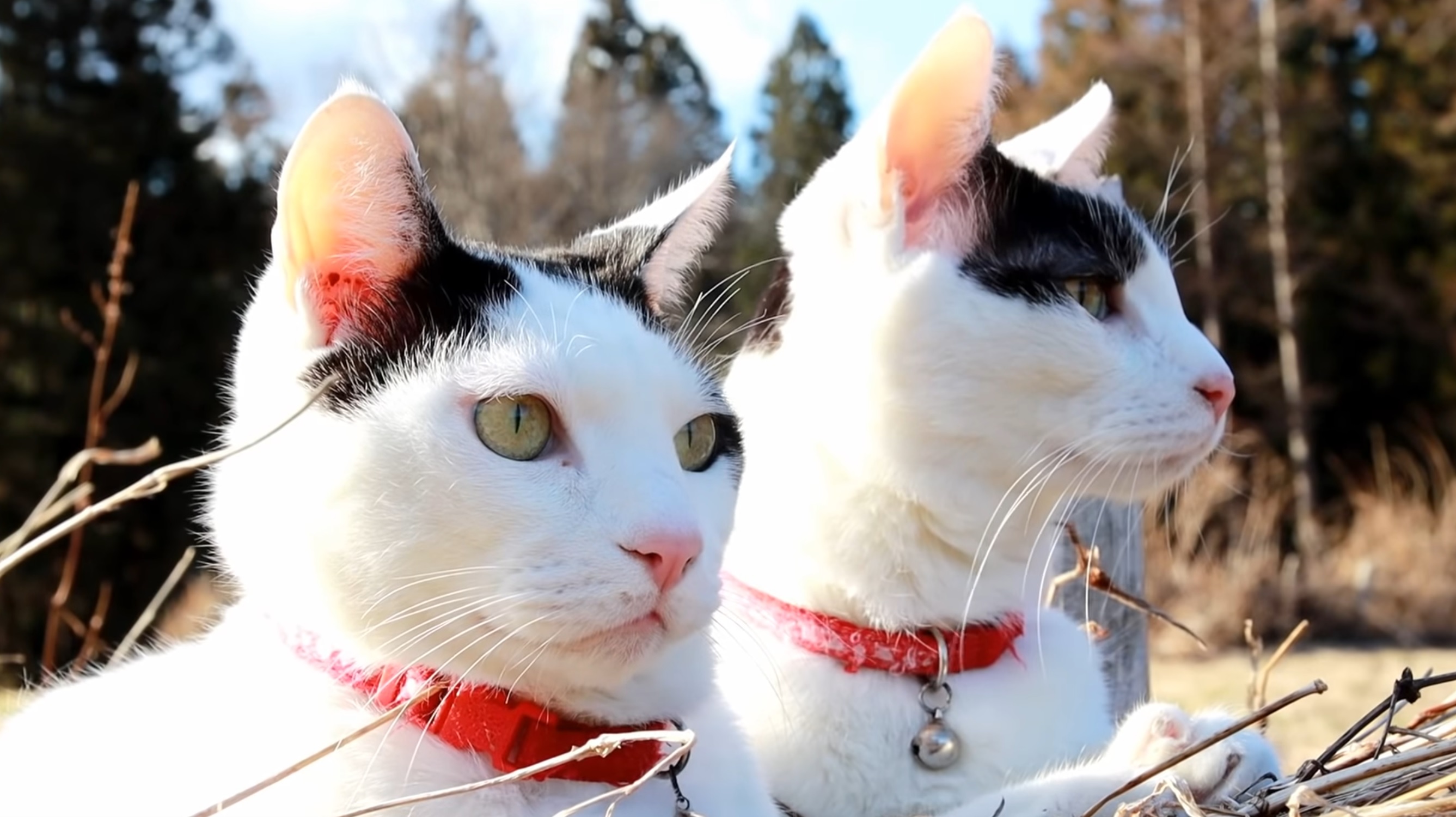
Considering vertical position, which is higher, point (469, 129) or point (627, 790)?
point (469, 129)

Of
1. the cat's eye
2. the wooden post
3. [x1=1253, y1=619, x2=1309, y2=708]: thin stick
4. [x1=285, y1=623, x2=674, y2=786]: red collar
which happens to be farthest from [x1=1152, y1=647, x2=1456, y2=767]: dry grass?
the cat's eye

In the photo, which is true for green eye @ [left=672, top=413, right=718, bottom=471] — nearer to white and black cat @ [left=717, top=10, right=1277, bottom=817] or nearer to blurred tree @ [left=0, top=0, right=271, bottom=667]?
white and black cat @ [left=717, top=10, right=1277, bottom=817]

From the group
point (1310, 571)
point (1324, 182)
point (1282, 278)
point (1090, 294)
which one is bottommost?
point (1310, 571)

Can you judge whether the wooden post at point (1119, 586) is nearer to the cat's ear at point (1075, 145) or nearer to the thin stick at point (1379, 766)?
the cat's ear at point (1075, 145)

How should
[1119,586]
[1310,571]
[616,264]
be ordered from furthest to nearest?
[1310,571] < [1119,586] < [616,264]

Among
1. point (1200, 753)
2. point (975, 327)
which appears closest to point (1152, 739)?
point (1200, 753)

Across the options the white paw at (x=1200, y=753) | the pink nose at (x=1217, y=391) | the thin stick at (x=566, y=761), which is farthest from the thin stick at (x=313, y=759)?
the pink nose at (x=1217, y=391)

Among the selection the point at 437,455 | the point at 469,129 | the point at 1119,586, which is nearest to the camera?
the point at 437,455

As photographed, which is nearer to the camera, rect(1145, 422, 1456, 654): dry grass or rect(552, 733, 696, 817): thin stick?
rect(552, 733, 696, 817): thin stick

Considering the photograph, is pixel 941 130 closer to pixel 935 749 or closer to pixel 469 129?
pixel 935 749
